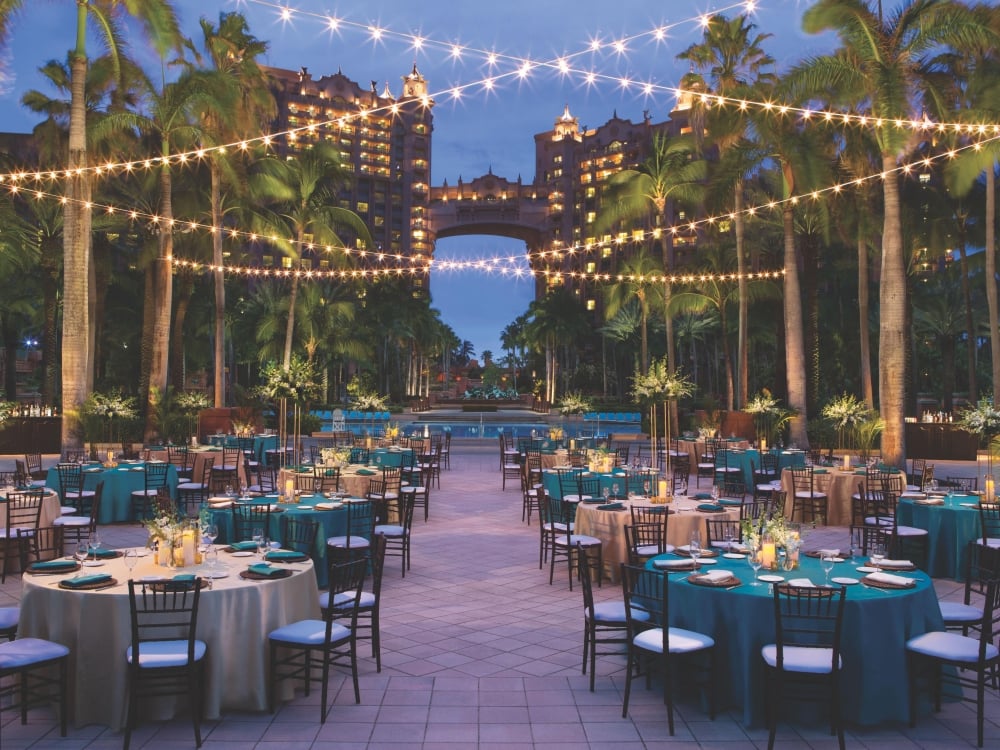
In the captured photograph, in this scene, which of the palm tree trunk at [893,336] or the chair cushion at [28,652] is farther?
the palm tree trunk at [893,336]

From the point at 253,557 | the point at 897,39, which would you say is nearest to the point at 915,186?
Answer: the point at 897,39

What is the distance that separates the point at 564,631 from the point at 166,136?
20159 millimetres

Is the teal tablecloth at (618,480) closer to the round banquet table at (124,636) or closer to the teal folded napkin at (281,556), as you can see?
the teal folded napkin at (281,556)

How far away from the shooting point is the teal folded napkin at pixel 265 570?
570cm

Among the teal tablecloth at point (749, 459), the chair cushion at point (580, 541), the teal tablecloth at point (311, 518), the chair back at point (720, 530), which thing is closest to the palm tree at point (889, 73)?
the teal tablecloth at point (749, 459)

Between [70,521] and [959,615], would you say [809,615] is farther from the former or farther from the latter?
[70,521]

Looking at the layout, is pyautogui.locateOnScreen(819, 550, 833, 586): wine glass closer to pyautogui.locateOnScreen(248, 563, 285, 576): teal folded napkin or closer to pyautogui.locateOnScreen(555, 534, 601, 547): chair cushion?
pyautogui.locateOnScreen(555, 534, 601, 547): chair cushion

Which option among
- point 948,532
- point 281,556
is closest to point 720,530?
point 948,532

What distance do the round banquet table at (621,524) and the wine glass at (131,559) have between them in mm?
4943

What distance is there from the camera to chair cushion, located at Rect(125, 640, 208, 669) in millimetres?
4820

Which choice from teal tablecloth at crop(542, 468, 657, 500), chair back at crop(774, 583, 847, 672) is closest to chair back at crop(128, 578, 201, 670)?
chair back at crop(774, 583, 847, 672)

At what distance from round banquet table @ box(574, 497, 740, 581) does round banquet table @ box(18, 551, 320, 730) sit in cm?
458

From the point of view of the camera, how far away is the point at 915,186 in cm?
2986

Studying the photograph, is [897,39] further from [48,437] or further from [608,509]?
[48,437]
